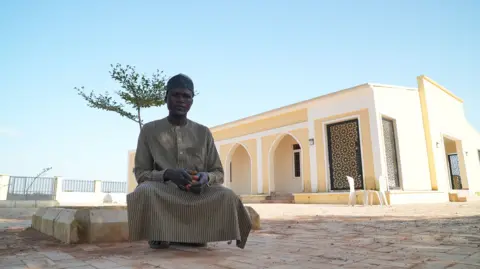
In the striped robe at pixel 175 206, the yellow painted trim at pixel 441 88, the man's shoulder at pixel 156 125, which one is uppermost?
the yellow painted trim at pixel 441 88

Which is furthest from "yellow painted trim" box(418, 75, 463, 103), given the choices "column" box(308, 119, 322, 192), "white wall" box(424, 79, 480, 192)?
"column" box(308, 119, 322, 192)

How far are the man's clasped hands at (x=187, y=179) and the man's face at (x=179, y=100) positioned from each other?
1.72 feet

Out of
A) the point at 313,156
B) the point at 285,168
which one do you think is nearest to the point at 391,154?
the point at 313,156

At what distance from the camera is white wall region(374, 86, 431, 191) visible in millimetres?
11898

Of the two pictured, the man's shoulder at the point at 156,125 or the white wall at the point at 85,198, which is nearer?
the man's shoulder at the point at 156,125

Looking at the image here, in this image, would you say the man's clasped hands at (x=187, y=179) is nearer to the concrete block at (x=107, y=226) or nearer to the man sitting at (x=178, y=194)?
the man sitting at (x=178, y=194)

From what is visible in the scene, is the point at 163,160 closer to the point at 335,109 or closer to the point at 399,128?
the point at 335,109

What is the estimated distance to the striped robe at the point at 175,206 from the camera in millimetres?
2010

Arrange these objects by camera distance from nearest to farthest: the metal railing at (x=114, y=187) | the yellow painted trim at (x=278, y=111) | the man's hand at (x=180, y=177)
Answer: the man's hand at (x=180, y=177), the yellow painted trim at (x=278, y=111), the metal railing at (x=114, y=187)

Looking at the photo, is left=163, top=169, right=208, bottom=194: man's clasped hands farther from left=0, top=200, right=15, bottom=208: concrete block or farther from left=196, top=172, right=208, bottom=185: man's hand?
left=0, top=200, right=15, bottom=208: concrete block

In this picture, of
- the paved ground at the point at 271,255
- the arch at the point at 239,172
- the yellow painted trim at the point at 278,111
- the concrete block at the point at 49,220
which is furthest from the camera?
the arch at the point at 239,172

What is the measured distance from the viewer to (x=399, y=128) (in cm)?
1259

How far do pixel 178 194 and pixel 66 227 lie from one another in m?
1.43

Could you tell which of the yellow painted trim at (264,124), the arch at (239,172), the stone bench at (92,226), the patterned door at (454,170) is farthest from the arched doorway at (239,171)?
the stone bench at (92,226)
